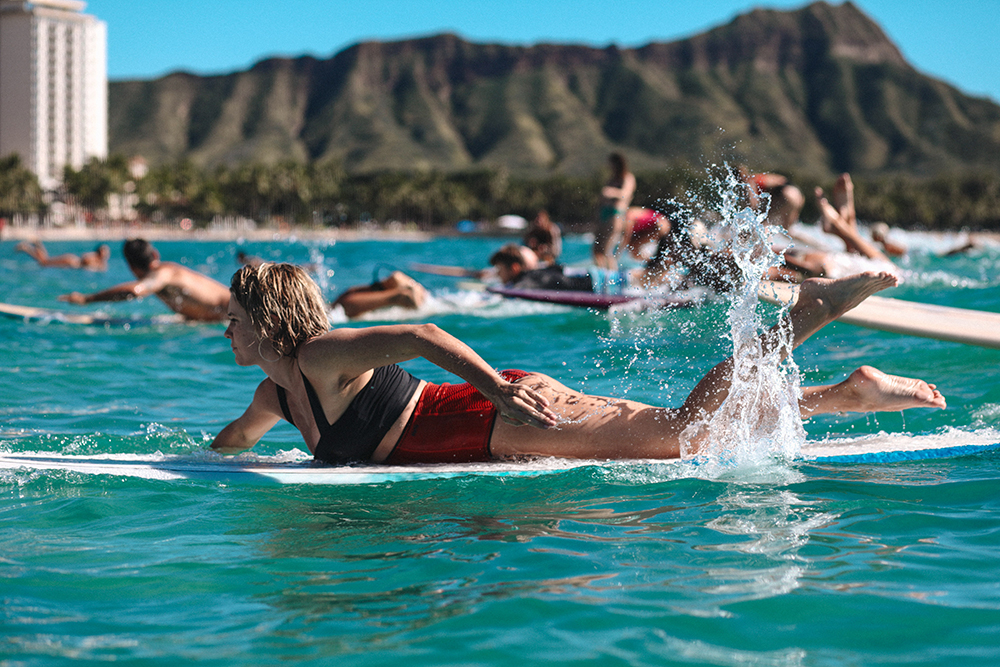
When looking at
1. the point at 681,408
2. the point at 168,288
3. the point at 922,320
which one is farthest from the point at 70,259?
the point at 681,408

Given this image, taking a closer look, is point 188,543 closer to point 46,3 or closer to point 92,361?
point 92,361

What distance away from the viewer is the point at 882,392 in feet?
12.9

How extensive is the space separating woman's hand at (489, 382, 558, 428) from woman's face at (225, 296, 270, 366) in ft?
3.27

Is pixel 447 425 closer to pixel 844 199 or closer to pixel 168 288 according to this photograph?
pixel 168 288

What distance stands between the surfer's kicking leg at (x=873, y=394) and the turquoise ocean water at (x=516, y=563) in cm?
37

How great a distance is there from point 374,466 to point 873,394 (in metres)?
2.19

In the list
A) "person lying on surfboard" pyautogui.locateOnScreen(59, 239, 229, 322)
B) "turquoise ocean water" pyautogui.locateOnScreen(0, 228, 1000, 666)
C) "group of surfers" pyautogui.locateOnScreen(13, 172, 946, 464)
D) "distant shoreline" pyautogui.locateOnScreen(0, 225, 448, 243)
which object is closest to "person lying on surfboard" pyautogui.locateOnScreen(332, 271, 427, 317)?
"person lying on surfboard" pyautogui.locateOnScreen(59, 239, 229, 322)

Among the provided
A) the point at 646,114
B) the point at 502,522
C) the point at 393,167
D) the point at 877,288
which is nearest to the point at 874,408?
the point at 877,288

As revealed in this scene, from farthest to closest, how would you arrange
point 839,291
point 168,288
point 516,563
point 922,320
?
point 168,288, point 922,320, point 839,291, point 516,563

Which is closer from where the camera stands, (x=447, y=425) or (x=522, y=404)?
(x=522, y=404)

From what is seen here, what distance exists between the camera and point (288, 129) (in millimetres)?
187375

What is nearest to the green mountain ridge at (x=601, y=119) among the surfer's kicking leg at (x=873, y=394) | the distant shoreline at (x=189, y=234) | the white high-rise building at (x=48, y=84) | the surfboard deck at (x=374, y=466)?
the white high-rise building at (x=48, y=84)

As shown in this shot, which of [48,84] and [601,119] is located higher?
[601,119]

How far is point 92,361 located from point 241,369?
1.35m
